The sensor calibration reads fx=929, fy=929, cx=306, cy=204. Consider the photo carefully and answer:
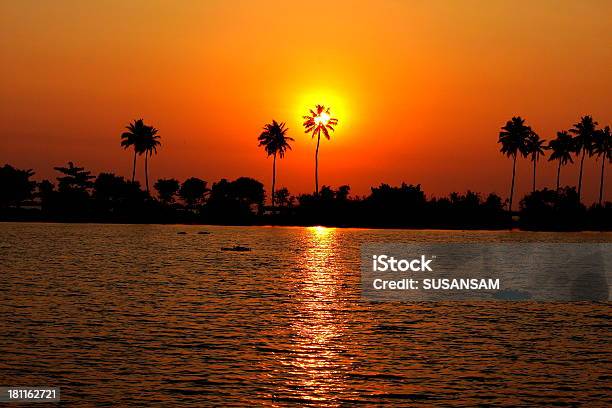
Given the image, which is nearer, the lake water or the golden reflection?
the lake water

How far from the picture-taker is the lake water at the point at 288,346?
108 ft

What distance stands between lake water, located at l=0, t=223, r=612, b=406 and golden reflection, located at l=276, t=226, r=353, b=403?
93 mm

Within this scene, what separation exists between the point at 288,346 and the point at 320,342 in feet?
6.93

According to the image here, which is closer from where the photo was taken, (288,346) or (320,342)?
(288,346)

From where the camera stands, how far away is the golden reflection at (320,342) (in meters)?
33.8

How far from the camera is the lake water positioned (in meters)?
32.9

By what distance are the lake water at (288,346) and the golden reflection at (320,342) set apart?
93 millimetres

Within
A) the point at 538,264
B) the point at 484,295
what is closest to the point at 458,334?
the point at 484,295

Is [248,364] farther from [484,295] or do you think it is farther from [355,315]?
[484,295]

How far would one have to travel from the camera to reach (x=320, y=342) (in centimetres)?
4484

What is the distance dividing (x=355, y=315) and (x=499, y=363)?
753 inches

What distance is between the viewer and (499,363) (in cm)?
3928

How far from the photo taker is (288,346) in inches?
1708

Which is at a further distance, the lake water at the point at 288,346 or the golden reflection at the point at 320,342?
the golden reflection at the point at 320,342
